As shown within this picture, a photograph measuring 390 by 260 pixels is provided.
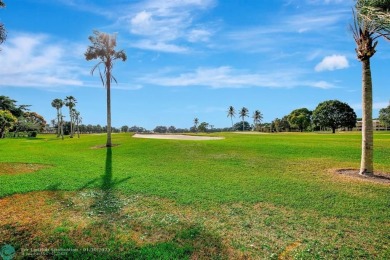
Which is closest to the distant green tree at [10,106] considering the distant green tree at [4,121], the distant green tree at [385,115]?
the distant green tree at [4,121]

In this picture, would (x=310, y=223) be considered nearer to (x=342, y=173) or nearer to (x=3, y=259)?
(x=342, y=173)

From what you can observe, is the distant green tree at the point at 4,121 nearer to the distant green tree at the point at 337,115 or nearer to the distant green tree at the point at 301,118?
the distant green tree at the point at 337,115

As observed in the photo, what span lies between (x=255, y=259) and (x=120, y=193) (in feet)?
23.6

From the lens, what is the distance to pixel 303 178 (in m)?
14.2

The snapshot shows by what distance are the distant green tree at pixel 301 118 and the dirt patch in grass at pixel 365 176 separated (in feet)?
343

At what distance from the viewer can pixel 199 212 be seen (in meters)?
10.0

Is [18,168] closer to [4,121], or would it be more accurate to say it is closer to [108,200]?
[108,200]

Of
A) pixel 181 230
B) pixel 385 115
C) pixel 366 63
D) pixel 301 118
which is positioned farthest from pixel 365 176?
pixel 301 118

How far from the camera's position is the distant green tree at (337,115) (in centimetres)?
9131

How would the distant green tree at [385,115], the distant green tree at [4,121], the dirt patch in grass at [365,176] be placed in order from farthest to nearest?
1. the distant green tree at [385,115]
2. the distant green tree at [4,121]
3. the dirt patch in grass at [365,176]

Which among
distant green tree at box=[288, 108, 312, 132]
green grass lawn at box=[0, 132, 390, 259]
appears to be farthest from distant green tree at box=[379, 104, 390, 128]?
green grass lawn at box=[0, 132, 390, 259]

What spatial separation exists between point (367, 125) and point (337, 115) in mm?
86319

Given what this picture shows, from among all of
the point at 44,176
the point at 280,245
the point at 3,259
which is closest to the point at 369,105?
the point at 280,245

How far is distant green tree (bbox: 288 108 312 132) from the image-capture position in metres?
114
